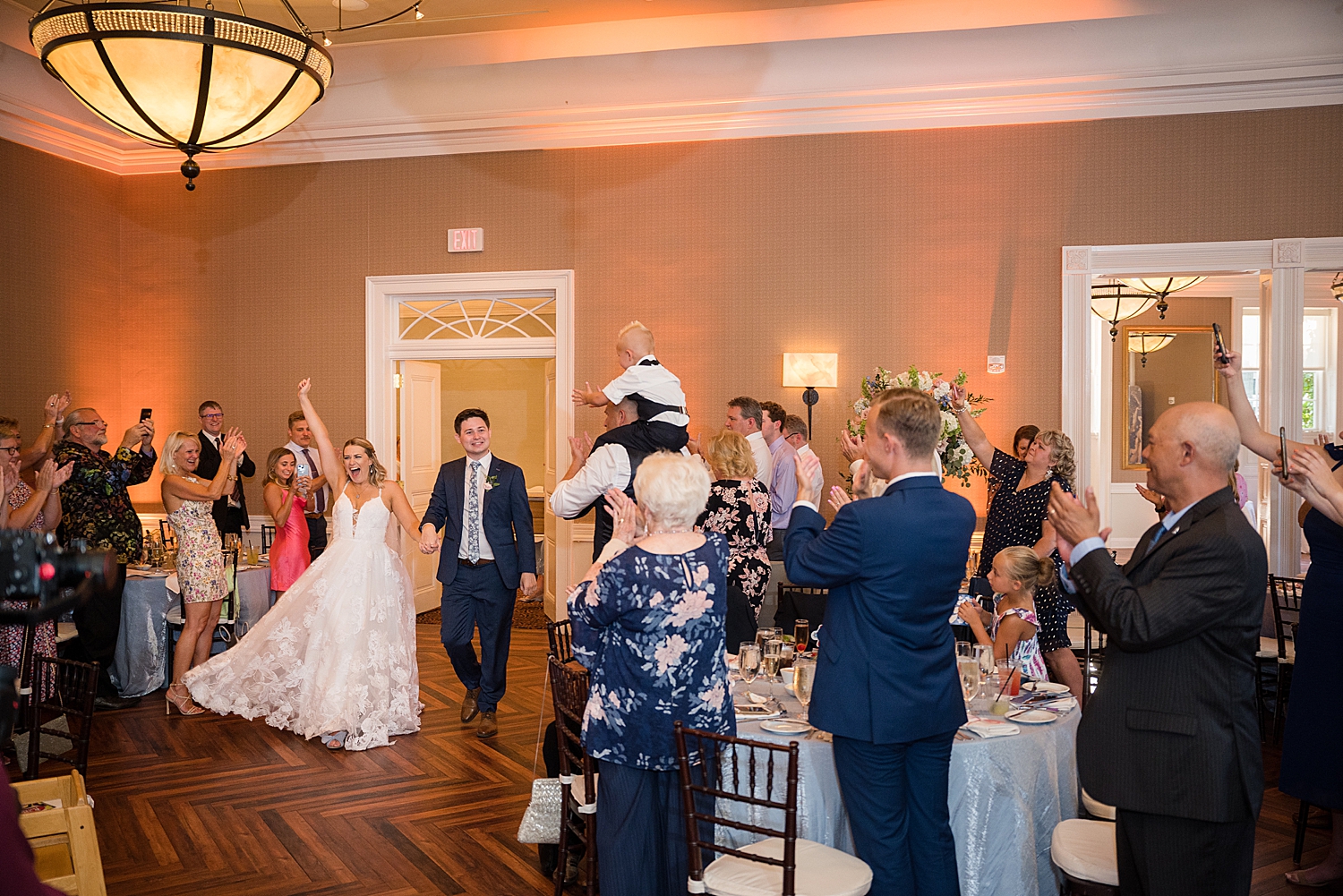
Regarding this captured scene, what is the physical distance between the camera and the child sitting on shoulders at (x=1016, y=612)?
4.14m

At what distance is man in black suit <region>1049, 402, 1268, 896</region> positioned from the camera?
2.32 meters

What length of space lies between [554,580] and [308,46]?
5219mm

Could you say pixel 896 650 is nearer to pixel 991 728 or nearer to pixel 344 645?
pixel 991 728

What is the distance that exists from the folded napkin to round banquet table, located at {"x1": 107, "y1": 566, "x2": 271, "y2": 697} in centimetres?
513

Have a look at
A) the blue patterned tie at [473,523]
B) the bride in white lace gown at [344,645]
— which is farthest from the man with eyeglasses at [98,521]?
the blue patterned tie at [473,523]

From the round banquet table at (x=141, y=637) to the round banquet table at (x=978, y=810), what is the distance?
4657 millimetres

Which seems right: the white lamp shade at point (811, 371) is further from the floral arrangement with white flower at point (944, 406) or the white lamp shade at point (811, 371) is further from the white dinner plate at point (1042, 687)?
the white dinner plate at point (1042, 687)

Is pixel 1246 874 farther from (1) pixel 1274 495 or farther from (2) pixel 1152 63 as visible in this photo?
(2) pixel 1152 63

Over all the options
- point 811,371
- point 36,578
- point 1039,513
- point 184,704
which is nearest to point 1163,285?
point 811,371

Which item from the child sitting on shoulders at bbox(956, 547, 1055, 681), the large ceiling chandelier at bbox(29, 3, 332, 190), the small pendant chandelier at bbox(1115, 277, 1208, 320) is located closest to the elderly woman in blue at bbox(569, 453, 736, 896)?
the child sitting on shoulders at bbox(956, 547, 1055, 681)

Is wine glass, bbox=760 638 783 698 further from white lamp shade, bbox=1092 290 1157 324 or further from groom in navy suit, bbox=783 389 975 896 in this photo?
white lamp shade, bbox=1092 290 1157 324

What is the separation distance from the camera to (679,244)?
793 centimetres

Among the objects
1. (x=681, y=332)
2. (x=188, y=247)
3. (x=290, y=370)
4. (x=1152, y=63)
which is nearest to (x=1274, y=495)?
(x=1152, y=63)

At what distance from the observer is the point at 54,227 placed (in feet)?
26.7
